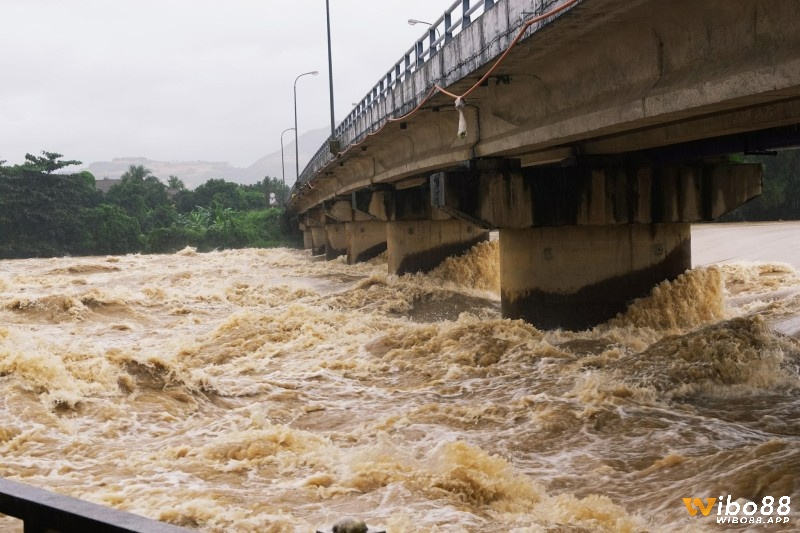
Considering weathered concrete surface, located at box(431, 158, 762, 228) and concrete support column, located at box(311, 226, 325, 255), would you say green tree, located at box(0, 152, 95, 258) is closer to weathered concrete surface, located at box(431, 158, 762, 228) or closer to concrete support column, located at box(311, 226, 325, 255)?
concrete support column, located at box(311, 226, 325, 255)

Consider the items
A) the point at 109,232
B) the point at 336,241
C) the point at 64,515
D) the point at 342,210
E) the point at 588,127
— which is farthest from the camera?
the point at 109,232

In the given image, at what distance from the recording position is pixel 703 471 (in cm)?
782

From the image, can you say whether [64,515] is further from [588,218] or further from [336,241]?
[336,241]

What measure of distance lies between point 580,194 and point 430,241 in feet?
44.6

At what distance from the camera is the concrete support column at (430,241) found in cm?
2914

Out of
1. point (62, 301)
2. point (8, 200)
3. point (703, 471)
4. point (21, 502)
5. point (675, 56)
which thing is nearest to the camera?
point (21, 502)

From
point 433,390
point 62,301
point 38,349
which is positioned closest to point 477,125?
→ point 433,390

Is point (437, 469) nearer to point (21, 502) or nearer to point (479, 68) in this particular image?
point (21, 502)

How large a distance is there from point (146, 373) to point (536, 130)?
736cm

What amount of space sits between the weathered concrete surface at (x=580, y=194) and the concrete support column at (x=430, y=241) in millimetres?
12706

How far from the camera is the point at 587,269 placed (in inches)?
656

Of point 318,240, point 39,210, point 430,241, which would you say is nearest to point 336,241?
point 318,240

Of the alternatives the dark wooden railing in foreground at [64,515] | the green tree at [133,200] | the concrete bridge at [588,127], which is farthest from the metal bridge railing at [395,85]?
the green tree at [133,200]

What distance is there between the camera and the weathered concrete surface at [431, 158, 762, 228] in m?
16.0
